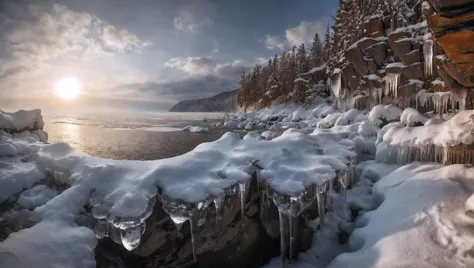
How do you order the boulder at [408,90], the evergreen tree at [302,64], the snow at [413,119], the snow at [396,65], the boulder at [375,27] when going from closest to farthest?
the snow at [413,119]
the boulder at [408,90]
the snow at [396,65]
the boulder at [375,27]
the evergreen tree at [302,64]

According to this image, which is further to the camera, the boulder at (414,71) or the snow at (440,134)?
the boulder at (414,71)

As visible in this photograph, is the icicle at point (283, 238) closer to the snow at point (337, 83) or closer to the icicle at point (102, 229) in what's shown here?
the icicle at point (102, 229)

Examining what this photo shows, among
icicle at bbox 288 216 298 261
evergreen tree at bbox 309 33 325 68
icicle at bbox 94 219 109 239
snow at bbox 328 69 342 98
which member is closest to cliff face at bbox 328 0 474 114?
snow at bbox 328 69 342 98

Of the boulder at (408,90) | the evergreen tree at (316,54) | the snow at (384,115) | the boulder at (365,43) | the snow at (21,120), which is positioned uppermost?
the evergreen tree at (316,54)

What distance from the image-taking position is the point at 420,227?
15.6 feet

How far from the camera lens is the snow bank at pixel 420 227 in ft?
13.5

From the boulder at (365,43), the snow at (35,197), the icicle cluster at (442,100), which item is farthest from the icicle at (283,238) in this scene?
the boulder at (365,43)

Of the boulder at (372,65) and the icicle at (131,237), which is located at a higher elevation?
the boulder at (372,65)

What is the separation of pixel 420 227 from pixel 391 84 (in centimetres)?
2072

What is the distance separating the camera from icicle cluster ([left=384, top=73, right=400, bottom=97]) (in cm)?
1986

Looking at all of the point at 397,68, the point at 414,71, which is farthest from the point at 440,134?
the point at 397,68

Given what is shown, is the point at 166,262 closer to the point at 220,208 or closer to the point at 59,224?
the point at 220,208

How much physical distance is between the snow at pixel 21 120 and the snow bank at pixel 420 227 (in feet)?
39.9

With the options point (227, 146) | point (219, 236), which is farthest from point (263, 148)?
point (219, 236)
